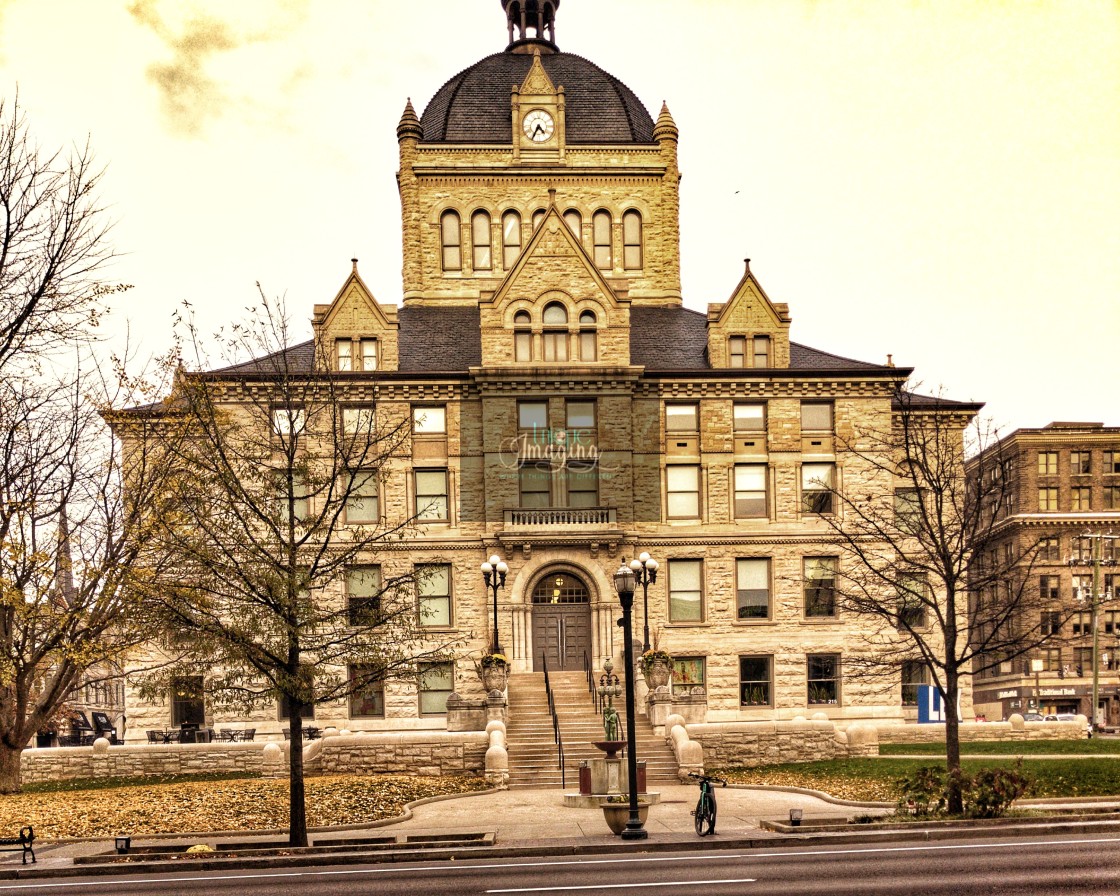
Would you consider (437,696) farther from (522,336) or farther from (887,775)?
(887,775)

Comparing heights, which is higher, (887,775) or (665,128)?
(665,128)

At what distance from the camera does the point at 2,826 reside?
90.1 ft

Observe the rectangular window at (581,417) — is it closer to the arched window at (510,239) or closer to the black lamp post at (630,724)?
the arched window at (510,239)

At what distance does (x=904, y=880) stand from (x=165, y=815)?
17739mm

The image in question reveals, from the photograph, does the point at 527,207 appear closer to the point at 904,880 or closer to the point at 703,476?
the point at 703,476

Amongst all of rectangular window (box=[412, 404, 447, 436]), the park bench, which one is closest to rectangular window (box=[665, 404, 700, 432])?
rectangular window (box=[412, 404, 447, 436])

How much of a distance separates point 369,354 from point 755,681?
19236 mm

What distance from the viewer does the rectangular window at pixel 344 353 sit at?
4894cm

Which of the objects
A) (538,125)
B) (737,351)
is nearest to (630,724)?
(737,351)

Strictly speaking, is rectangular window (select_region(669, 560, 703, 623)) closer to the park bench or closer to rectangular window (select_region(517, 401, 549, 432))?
rectangular window (select_region(517, 401, 549, 432))

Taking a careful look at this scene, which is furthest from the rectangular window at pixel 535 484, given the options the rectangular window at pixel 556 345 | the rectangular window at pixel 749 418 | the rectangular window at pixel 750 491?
the rectangular window at pixel 749 418

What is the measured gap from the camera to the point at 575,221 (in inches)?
2226

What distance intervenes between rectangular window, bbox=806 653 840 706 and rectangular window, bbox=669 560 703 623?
4632mm

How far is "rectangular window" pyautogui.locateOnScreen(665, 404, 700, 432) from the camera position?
Answer: 49.3 m
